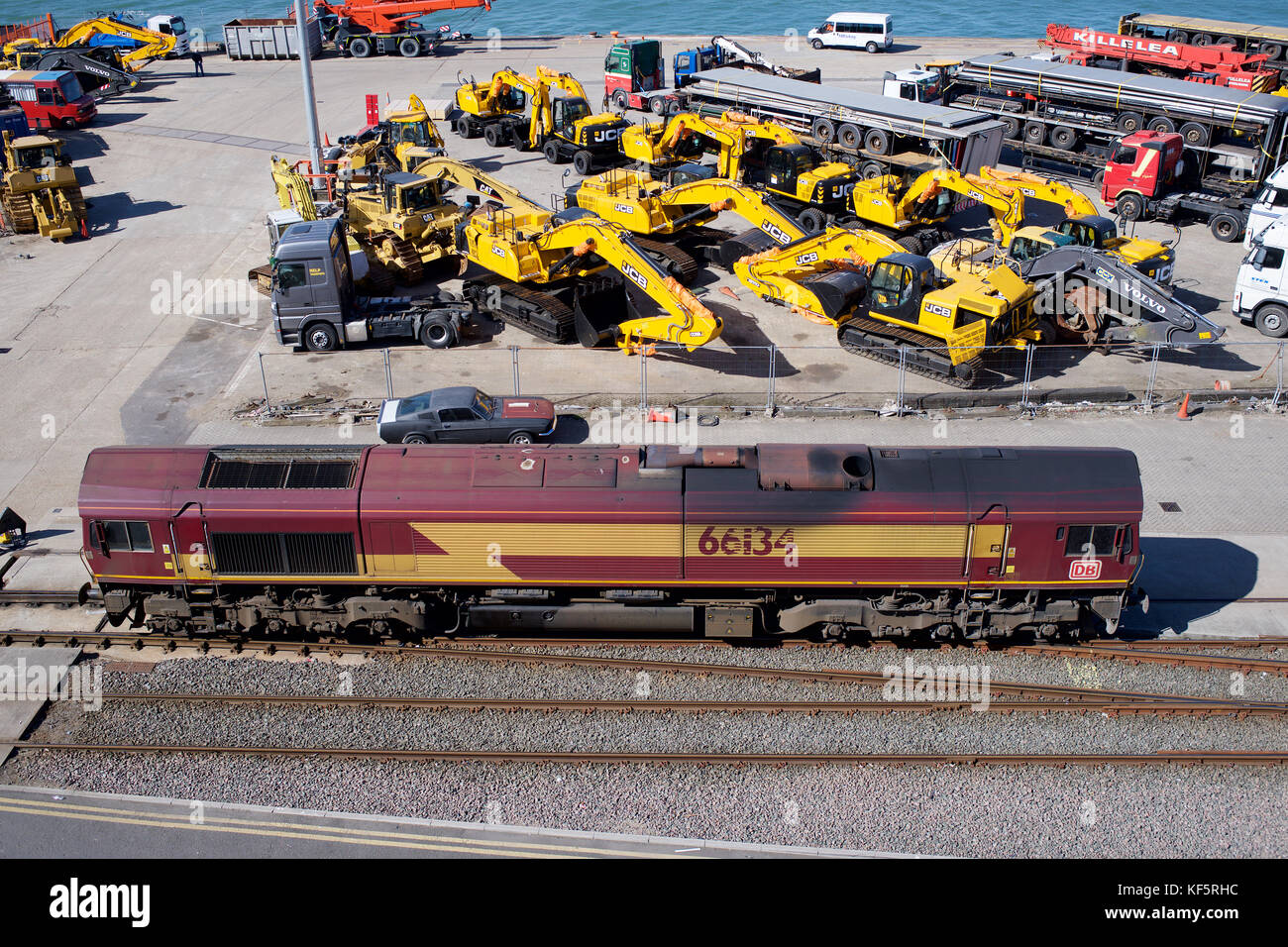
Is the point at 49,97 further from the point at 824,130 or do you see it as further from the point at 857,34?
the point at 857,34

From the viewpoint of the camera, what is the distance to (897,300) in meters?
28.7

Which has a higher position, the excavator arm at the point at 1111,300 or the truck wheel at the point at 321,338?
the excavator arm at the point at 1111,300

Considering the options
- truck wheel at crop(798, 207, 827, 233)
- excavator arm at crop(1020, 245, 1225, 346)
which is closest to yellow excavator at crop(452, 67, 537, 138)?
truck wheel at crop(798, 207, 827, 233)

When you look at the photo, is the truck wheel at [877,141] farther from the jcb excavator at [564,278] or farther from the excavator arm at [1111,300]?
the jcb excavator at [564,278]

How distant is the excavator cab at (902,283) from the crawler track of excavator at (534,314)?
8691mm

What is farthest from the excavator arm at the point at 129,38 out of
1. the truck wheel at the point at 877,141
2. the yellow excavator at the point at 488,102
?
the truck wheel at the point at 877,141

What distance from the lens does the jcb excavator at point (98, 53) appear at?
5644 centimetres

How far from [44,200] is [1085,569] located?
3831 centimetres

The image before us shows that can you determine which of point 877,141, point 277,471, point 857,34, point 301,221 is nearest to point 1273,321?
point 877,141

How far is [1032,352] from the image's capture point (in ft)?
93.5

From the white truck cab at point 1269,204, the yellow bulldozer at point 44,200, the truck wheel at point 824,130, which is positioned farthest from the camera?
the truck wheel at point 824,130

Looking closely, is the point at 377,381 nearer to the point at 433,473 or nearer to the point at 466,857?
the point at 433,473

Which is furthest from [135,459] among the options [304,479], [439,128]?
[439,128]

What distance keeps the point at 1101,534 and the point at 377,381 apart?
19.0 metres
